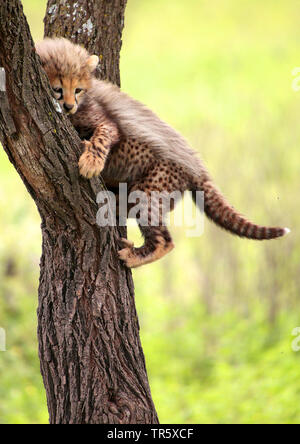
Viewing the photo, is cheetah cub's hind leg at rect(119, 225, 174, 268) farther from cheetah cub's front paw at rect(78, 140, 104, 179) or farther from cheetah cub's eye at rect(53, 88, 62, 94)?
cheetah cub's eye at rect(53, 88, 62, 94)

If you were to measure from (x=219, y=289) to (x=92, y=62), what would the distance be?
7.19 meters

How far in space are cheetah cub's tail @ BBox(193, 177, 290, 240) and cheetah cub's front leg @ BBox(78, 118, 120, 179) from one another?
2.77 ft

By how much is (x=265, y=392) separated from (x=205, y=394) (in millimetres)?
997

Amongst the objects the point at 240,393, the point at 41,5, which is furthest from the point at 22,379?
the point at 41,5

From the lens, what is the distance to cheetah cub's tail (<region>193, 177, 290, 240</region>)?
4.85 meters

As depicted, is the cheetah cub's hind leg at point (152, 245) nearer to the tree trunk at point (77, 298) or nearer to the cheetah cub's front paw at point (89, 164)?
the tree trunk at point (77, 298)

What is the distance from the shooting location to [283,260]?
34.5 feet

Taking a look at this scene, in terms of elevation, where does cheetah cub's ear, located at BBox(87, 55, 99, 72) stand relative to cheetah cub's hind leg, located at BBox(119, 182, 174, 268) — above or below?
above

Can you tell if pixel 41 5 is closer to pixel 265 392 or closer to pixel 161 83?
pixel 161 83

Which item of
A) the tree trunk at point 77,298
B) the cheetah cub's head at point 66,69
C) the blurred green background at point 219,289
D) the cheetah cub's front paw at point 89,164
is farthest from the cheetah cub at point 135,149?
the blurred green background at point 219,289

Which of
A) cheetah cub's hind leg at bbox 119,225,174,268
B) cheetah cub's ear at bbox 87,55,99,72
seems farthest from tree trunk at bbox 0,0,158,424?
cheetah cub's ear at bbox 87,55,99,72

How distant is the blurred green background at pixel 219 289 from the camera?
920 centimetres

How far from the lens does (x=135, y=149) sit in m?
4.99

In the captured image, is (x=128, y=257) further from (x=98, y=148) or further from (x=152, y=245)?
(x=98, y=148)
